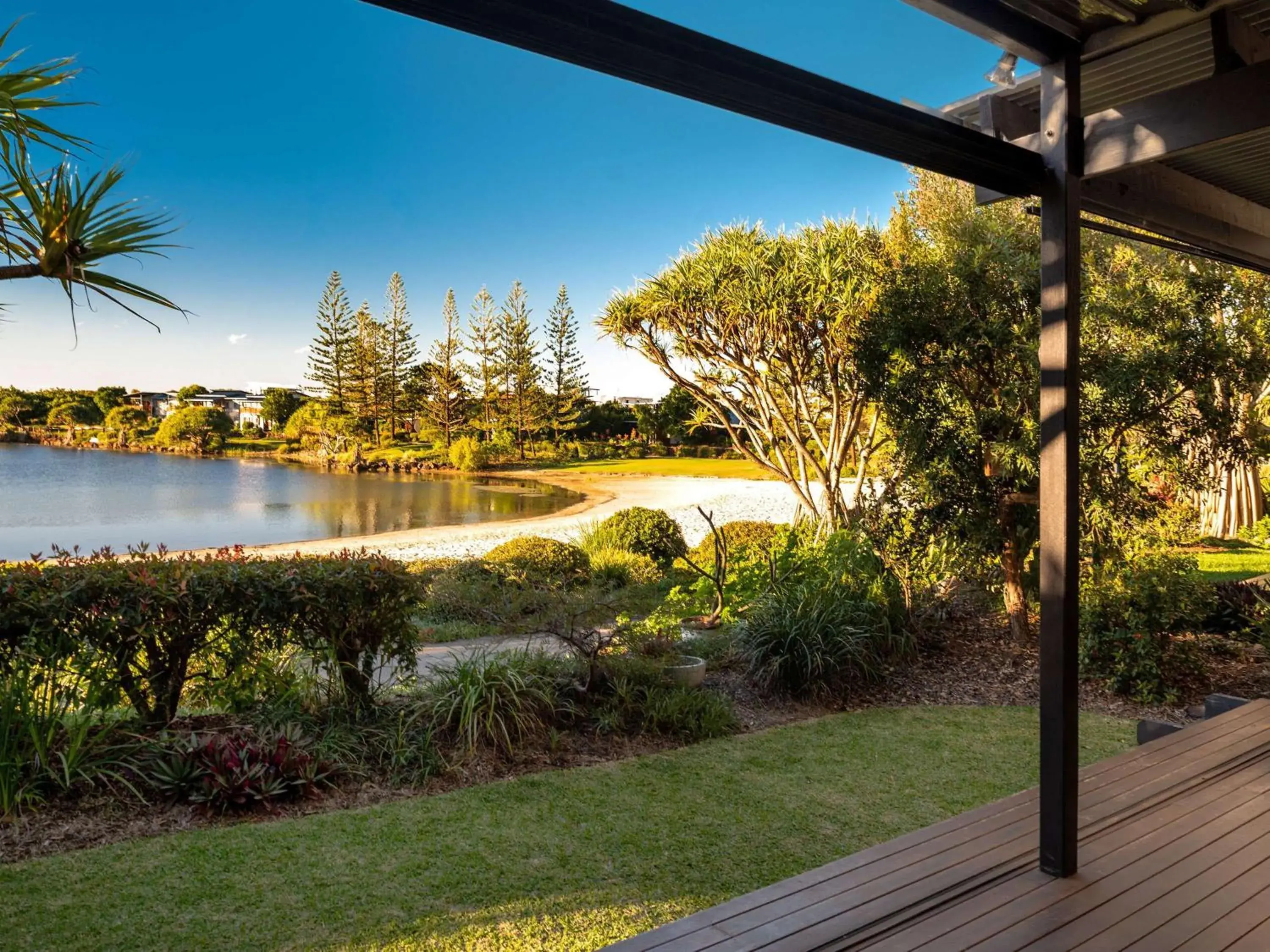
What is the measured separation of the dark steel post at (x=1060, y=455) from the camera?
1984 millimetres

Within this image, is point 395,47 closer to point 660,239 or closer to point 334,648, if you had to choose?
point 660,239

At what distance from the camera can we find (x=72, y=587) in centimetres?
341

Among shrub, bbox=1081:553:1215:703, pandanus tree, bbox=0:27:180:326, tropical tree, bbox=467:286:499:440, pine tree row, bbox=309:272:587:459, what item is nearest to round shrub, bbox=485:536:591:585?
shrub, bbox=1081:553:1215:703

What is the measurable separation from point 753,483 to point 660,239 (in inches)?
517

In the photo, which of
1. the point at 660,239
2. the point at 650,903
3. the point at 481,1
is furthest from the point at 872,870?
the point at 660,239

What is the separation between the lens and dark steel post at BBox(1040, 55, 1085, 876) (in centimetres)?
198

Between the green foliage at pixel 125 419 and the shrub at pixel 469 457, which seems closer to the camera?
the green foliage at pixel 125 419

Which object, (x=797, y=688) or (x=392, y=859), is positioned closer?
(x=392, y=859)

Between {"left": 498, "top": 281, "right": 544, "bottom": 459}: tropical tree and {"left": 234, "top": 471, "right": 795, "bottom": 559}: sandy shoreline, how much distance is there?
22.3 feet

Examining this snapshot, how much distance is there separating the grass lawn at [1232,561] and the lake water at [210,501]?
13.8m

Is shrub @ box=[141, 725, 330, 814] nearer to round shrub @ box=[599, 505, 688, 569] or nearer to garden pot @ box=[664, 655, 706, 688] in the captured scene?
garden pot @ box=[664, 655, 706, 688]

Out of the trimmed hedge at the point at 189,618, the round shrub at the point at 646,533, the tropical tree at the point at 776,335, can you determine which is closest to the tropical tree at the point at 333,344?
the round shrub at the point at 646,533

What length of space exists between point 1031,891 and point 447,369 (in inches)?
1354

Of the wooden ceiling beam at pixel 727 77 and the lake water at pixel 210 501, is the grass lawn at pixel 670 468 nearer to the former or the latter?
the lake water at pixel 210 501
